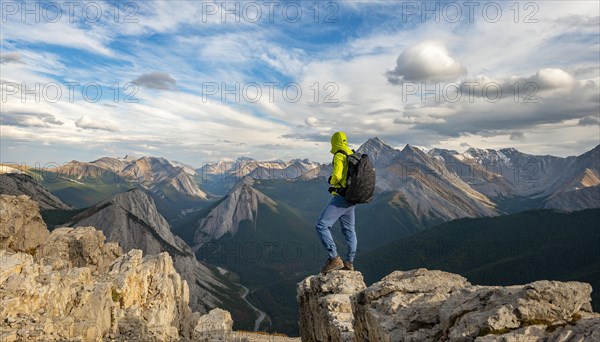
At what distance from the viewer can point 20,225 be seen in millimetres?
60031

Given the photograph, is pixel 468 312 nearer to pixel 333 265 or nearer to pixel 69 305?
pixel 333 265

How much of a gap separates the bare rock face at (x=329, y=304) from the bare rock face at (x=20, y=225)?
52141 mm

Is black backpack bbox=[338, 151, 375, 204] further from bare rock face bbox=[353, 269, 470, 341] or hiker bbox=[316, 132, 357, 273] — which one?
bare rock face bbox=[353, 269, 470, 341]

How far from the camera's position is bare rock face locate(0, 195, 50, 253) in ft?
185

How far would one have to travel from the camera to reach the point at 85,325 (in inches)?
1216

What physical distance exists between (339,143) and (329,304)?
802cm

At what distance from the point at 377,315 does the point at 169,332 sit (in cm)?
3416

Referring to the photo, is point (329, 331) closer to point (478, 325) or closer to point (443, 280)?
point (443, 280)

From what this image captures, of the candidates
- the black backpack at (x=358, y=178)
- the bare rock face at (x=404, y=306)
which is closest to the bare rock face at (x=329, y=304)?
the bare rock face at (x=404, y=306)

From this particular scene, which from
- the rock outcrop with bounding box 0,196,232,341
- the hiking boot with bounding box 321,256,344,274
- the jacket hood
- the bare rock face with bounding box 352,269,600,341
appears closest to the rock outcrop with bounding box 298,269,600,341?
the bare rock face with bounding box 352,269,600,341

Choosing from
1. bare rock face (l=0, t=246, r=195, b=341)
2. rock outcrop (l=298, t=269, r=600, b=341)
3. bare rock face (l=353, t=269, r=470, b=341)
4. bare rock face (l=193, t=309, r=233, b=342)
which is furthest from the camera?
bare rock face (l=193, t=309, r=233, b=342)

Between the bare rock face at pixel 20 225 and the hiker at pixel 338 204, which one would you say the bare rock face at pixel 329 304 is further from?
the bare rock face at pixel 20 225

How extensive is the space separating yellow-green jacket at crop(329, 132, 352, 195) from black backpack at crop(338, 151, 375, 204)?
20cm

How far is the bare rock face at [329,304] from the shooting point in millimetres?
17516
